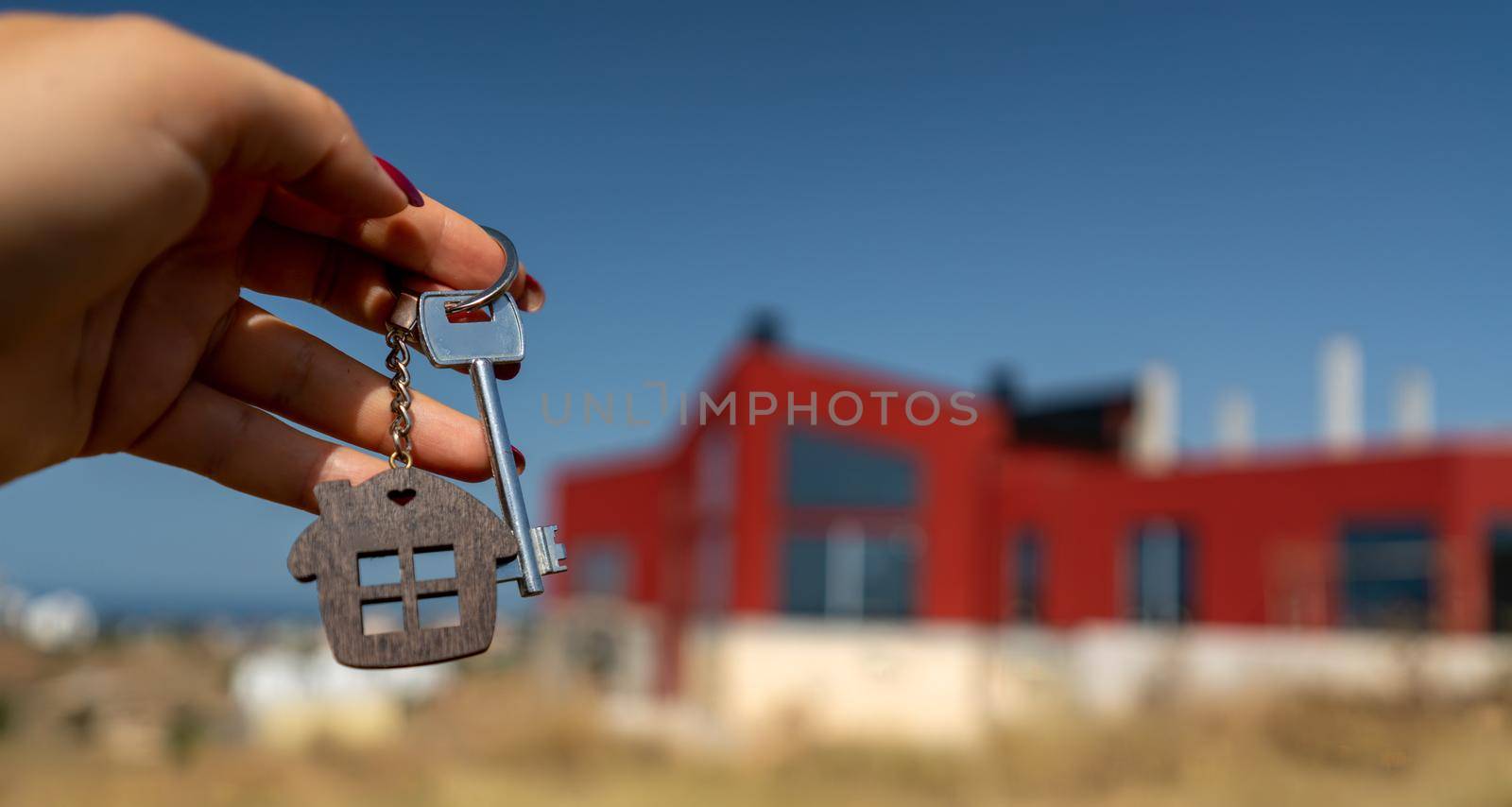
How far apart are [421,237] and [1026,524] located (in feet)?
69.5

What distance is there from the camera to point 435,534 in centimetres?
131

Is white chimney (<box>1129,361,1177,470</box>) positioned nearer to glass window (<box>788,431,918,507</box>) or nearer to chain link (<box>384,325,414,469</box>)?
glass window (<box>788,431,918,507</box>)

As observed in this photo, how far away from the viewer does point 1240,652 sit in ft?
59.2

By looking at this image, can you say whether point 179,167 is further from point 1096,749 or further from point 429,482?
point 1096,749

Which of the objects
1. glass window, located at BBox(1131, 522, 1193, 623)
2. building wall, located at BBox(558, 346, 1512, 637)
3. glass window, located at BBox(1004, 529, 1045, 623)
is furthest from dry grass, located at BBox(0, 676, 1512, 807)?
glass window, located at BBox(1004, 529, 1045, 623)

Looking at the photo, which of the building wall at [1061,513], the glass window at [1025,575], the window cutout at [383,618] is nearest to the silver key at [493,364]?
the window cutout at [383,618]

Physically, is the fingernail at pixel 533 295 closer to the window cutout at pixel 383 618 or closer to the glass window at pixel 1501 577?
the window cutout at pixel 383 618

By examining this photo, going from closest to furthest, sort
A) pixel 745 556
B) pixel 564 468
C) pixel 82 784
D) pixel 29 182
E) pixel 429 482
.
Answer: pixel 29 182, pixel 429 482, pixel 82 784, pixel 745 556, pixel 564 468

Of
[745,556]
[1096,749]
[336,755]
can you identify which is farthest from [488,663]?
[1096,749]

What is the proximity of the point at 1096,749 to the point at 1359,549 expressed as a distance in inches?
305

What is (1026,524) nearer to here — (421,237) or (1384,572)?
(1384,572)

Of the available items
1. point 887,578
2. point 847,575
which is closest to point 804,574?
point 847,575

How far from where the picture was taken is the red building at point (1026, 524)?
53.1ft

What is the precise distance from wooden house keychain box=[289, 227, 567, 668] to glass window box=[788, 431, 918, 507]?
17.1m
